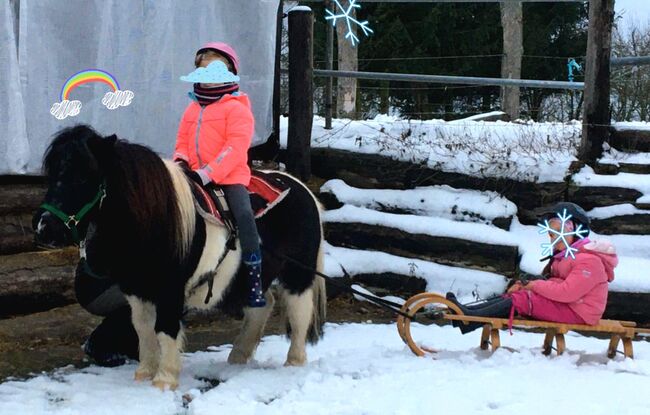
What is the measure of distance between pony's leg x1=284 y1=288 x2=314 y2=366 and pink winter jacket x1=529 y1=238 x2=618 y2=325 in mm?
1508

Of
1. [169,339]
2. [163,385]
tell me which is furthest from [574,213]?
[163,385]

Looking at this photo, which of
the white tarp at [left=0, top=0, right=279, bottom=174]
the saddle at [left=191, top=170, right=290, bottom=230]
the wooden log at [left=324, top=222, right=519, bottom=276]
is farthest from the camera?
the wooden log at [left=324, top=222, right=519, bottom=276]

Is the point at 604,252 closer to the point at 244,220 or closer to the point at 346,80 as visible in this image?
the point at 244,220

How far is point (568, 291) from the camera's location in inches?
179

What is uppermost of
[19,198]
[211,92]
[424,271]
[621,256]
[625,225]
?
[211,92]

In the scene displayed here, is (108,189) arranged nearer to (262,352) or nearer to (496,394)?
(262,352)

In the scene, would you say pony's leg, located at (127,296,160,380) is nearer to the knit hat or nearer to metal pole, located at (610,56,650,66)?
the knit hat

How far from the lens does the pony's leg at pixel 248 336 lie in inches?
180

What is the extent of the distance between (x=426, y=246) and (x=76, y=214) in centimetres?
400

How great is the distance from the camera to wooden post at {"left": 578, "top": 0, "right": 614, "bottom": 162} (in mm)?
7090

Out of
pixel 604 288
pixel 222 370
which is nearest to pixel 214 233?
pixel 222 370

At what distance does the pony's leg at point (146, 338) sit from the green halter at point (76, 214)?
63 cm

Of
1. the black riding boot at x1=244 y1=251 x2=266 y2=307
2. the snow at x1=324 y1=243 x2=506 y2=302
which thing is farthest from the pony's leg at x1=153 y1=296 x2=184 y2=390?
the snow at x1=324 y1=243 x2=506 y2=302

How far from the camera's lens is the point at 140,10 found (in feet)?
20.7
